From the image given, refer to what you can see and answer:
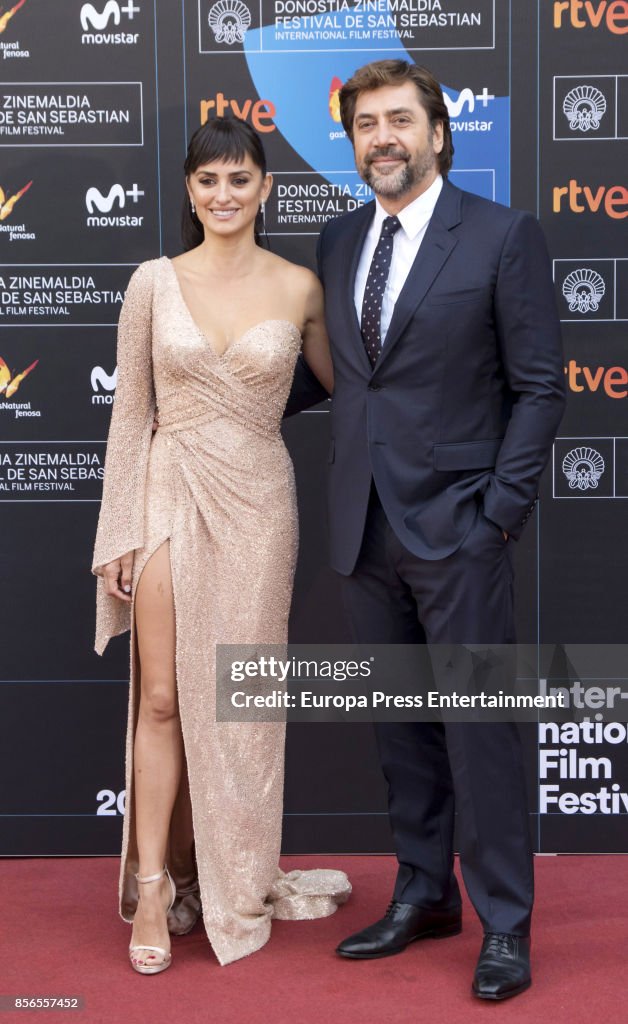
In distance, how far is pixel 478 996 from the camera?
287 cm

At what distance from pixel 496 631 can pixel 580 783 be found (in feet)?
3.90

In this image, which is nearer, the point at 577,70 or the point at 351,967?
the point at 351,967

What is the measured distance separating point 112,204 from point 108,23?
0.53 metres

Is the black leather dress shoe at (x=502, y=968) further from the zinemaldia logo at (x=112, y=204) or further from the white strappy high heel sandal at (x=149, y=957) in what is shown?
the zinemaldia logo at (x=112, y=204)

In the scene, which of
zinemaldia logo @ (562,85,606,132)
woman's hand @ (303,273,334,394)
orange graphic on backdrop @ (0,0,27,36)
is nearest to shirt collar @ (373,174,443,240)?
woman's hand @ (303,273,334,394)

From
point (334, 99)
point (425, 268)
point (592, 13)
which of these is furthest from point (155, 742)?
point (592, 13)

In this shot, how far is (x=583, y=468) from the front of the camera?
3.82 metres

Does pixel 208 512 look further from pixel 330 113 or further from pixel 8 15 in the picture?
pixel 8 15

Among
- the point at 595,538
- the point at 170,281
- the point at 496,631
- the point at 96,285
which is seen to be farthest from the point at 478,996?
the point at 96,285

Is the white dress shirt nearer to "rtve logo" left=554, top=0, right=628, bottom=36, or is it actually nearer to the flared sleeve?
the flared sleeve

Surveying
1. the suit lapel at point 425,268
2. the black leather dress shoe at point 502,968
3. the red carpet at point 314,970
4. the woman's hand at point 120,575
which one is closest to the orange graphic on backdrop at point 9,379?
the woman's hand at point 120,575

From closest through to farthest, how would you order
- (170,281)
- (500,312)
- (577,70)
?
(500,312)
(170,281)
(577,70)

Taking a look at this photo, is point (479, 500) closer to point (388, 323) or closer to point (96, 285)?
point (388, 323)

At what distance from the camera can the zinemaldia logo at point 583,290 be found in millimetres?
3766
